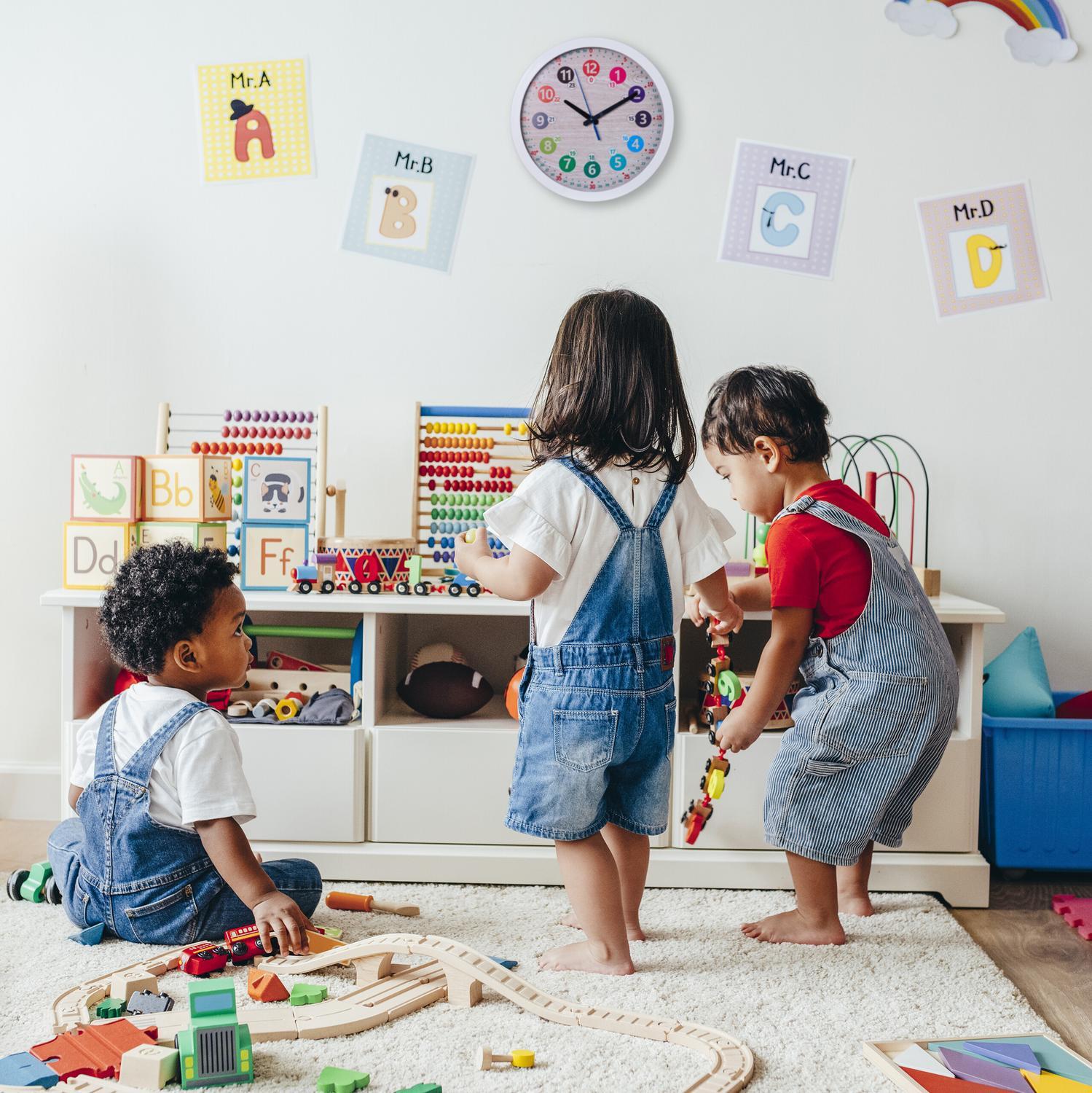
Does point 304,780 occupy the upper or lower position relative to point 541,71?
lower

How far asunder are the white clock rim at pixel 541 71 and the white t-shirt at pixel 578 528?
0.94 meters

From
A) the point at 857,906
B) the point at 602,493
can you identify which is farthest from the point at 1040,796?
the point at 602,493

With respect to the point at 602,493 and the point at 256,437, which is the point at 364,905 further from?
the point at 256,437

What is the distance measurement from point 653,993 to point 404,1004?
12.3 inches

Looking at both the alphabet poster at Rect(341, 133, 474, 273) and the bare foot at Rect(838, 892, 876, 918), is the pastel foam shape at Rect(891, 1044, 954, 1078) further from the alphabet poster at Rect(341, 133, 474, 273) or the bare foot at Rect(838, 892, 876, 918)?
the alphabet poster at Rect(341, 133, 474, 273)

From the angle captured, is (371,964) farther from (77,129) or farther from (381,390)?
(77,129)

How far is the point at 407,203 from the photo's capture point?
221 cm

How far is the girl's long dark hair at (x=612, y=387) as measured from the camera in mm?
1410

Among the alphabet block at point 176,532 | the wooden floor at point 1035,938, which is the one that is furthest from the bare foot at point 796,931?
the alphabet block at point 176,532

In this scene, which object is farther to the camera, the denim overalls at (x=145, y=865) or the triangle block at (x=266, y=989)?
the denim overalls at (x=145, y=865)

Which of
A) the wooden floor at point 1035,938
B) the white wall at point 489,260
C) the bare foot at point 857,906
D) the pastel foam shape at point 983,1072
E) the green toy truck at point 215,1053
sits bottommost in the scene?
the wooden floor at point 1035,938

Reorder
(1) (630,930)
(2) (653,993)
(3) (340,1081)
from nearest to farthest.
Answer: (3) (340,1081), (2) (653,993), (1) (630,930)

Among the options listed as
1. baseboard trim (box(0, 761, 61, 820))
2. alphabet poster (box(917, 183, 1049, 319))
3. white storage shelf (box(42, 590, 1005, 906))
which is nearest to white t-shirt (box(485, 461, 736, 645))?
white storage shelf (box(42, 590, 1005, 906))

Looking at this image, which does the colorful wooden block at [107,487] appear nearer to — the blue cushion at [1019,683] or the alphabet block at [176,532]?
the alphabet block at [176,532]
